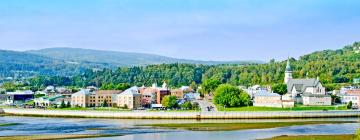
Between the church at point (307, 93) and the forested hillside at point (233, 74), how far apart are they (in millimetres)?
20235

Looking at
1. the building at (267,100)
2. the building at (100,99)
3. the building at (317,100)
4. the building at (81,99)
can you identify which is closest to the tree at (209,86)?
the building at (100,99)

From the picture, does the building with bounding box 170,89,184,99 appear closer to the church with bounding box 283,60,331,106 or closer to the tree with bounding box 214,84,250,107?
the church with bounding box 283,60,331,106

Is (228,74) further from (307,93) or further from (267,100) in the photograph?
(267,100)

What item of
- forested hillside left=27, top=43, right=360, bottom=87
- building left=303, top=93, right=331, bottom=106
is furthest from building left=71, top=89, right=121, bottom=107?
forested hillside left=27, top=43, right=360, bottom=87

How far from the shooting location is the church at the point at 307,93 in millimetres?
86250

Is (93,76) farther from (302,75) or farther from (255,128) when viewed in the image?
(255,128)

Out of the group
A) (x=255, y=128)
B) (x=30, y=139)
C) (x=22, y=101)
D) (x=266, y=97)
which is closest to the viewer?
(x=30, y=139)

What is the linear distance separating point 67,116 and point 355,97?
37050mm

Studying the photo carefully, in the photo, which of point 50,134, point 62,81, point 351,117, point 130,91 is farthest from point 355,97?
point 62,81

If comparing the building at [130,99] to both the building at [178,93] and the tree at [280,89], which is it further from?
the tree at [280,89]

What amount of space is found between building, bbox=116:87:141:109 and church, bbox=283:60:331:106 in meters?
19.5

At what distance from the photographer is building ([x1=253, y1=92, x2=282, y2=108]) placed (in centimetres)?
8388

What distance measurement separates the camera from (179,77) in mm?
150250

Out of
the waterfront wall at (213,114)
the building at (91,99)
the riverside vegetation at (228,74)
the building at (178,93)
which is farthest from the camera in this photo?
the riverside vegetation at (228,74)
